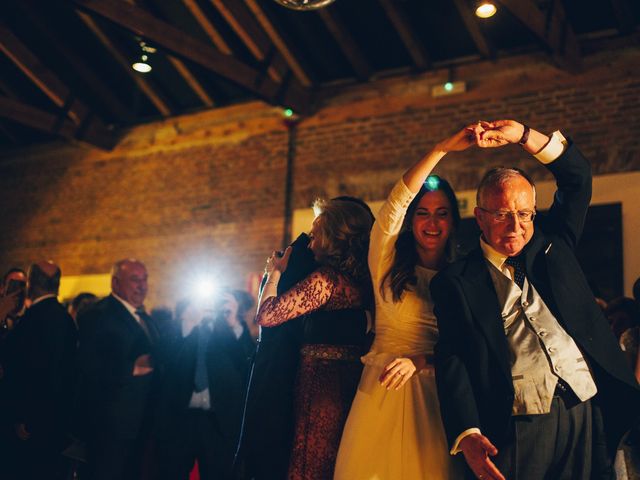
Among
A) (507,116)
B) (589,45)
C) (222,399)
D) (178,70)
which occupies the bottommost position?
(222,399)

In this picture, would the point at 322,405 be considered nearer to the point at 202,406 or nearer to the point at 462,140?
the point at 462,140

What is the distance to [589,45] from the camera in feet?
21.4

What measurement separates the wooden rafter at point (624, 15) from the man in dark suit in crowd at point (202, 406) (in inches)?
172

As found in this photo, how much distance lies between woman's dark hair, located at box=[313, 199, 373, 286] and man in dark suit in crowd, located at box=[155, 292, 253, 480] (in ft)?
5.77

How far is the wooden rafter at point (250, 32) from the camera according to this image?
709cm

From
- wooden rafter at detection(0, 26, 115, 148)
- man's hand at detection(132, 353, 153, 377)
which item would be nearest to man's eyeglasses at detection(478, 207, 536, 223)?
man's hand at detection(132, 353, 153, 377)

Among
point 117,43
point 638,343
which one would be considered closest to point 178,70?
point 117,43

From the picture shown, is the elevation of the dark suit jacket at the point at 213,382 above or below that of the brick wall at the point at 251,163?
below

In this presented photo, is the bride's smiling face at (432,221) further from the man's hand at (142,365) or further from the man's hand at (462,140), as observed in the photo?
the man's hand at (142,365)

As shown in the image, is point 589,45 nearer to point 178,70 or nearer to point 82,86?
point 178,70

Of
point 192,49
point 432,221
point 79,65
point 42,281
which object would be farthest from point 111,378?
point 79,65

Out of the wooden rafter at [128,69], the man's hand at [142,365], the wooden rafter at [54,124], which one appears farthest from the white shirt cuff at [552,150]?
the wooden rafter at [54,124]

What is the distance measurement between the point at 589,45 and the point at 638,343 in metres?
4.37

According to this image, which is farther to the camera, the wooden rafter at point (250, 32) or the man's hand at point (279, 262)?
the wooden rafter at point (250, 32)
